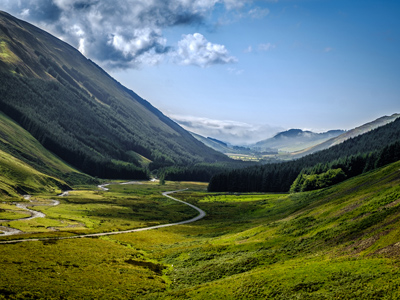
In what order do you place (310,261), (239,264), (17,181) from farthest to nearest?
1. (17,181)
2. (239,264)
3. (310,261)

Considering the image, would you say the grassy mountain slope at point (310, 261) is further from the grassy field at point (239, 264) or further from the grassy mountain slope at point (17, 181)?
the grassy mountain slope at point (17, 181)

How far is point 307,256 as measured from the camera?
44.9 m

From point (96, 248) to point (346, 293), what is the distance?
56576 millimetres

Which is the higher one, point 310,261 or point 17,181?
point 310,261

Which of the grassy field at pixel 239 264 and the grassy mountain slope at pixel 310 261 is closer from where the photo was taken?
the grassy mountain slope at pixel 310 261

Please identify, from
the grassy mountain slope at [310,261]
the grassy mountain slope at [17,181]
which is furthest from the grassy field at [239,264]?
the grassy mountain slope at [17,181]

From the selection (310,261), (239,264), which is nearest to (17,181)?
A: (239,264)

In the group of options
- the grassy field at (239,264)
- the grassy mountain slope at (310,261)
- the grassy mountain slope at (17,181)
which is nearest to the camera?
the grassy mountain slope at (310,261)

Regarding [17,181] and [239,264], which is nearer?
[239,264]

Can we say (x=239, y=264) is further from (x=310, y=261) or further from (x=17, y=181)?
(x=17, y=181)

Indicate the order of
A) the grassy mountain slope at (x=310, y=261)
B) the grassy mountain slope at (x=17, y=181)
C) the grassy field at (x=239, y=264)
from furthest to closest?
the grassy mountain slope at (x=17, y=181) → the grassy field at (x=239, y=264) → the grassy mountain slope at (x=310, y=261)

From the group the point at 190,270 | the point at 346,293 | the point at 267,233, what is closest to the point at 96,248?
the point at 190,270

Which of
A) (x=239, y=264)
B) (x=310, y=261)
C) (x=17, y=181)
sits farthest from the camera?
(x=17, y=181)

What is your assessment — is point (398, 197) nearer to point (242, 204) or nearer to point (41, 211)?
point (242, 204)
